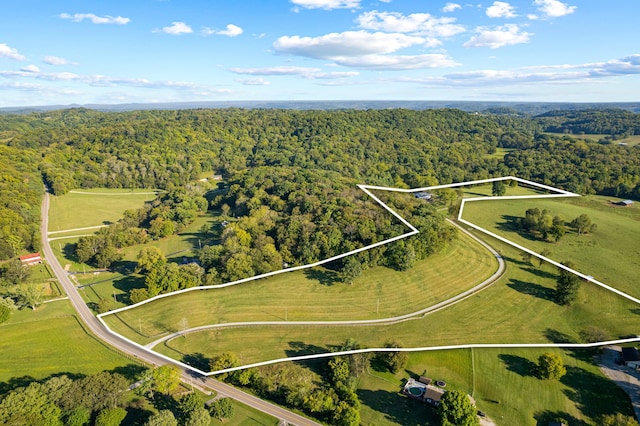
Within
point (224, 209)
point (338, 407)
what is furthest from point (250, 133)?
point (338, 407)

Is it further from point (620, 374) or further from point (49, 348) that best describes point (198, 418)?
point (620, 374)

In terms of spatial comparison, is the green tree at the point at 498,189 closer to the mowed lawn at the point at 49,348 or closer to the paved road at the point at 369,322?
the paved road at the point at 369,322

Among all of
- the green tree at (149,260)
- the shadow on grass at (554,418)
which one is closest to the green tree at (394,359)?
the shadow on grass at (554,418)

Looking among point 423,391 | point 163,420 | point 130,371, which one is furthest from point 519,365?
point 130,371

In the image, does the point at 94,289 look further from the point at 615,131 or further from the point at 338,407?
the point at 615,131

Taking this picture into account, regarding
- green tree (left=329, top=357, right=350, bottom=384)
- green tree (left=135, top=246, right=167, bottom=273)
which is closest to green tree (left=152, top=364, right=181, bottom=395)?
green tree (left=329, top=357, right=350, bottom=384)

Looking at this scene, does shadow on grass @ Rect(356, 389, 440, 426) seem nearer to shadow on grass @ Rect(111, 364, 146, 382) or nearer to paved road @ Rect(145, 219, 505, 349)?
paved road @ Rect(145, 219, 505, 349)
